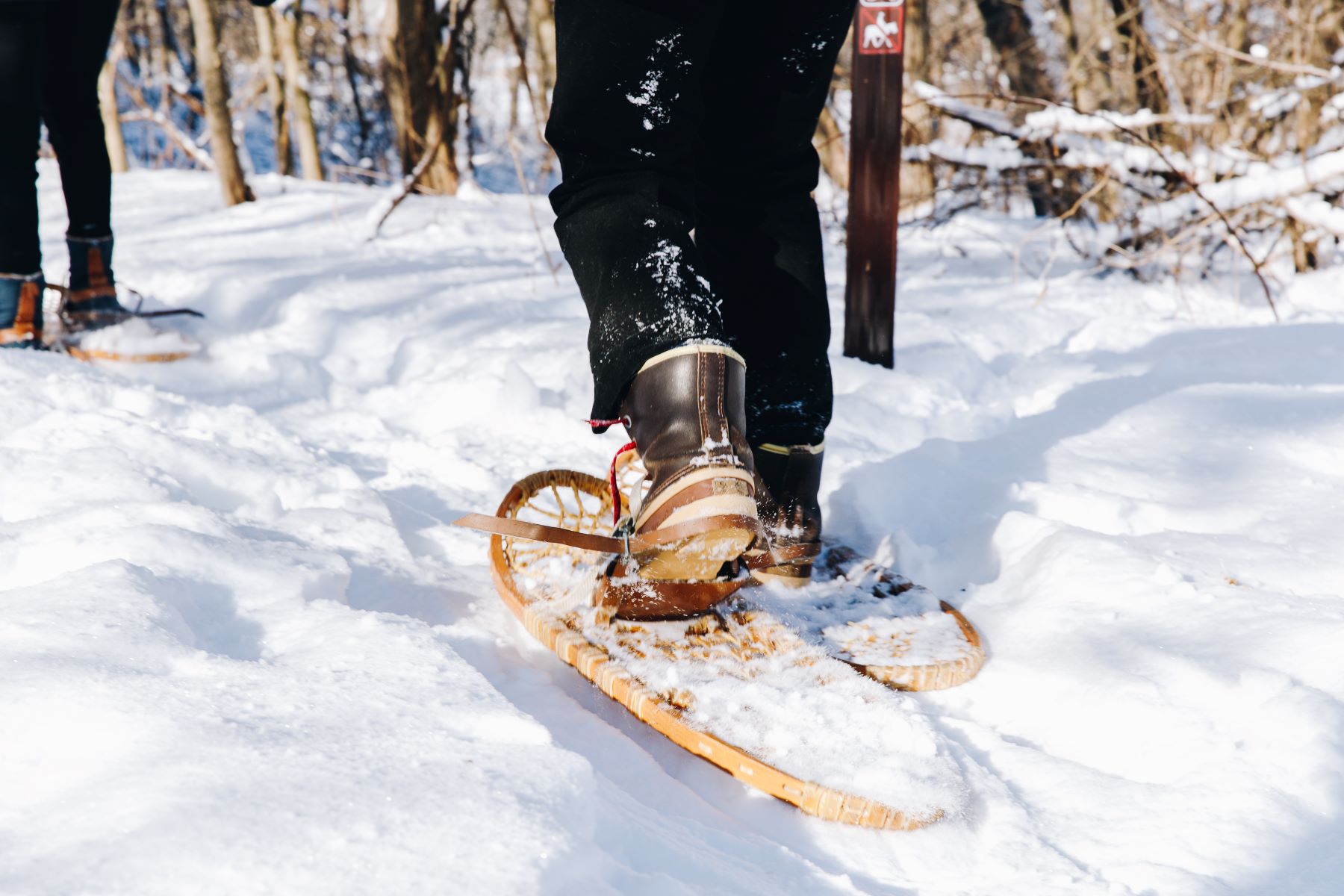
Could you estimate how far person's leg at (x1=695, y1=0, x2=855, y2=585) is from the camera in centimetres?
135

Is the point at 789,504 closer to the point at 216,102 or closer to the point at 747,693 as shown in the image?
the point at 747,693

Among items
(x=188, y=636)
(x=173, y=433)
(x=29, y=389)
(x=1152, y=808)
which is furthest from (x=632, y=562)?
(x=29, y=389)

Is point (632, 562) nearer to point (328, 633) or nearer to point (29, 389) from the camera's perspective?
point (328, 633)

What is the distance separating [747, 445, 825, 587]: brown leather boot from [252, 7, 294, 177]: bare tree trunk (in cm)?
702

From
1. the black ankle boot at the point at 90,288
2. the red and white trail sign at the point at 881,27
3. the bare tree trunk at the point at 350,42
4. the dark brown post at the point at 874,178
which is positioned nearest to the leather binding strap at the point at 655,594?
the dark brown post at the point at 874,178

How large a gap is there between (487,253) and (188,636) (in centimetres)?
319

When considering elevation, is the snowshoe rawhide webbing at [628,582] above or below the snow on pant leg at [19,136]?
below

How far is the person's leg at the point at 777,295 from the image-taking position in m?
1.35

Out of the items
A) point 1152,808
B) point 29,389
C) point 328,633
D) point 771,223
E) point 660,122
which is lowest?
point 1152,808

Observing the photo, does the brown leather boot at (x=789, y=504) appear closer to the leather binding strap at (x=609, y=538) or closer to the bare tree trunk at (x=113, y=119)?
the leather binding strap at (x=609, y=538)

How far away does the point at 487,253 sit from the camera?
13.2ft

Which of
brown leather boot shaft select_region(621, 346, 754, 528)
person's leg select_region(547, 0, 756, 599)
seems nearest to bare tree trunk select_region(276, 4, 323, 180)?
person's leg select_region(547, 0, 756, 599)

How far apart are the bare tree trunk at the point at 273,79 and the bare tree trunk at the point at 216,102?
5.07 ft

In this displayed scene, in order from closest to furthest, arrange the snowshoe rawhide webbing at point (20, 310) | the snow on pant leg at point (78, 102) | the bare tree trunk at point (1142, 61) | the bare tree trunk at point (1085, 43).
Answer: the snowshoe rawhide webbing at point (20, 310) < the snow on pant leg at point (78, 102) < the bare tree trunk at point (1142, 61) < the bare tree trunk at point (1085, 43)
